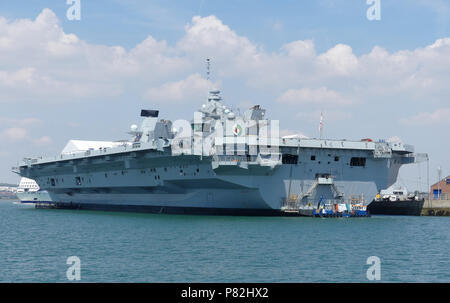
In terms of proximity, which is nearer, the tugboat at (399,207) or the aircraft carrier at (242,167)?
the aircraft carrier at (242,167)

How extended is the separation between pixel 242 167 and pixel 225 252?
14229mm

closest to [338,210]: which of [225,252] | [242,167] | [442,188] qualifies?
[242,167]

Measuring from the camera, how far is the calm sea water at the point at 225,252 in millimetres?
16312

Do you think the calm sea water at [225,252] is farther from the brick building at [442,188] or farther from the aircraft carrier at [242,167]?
the brick building at [442,188]

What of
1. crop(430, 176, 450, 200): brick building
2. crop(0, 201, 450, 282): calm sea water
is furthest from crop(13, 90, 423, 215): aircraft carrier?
crop(430, 176, 450, 200): brick building

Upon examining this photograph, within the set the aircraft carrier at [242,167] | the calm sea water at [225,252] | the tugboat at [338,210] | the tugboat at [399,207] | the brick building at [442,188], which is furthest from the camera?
the brick building at [442,188]

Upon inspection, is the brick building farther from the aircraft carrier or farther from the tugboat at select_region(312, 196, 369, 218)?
the tugboat at select_region(312, 196, 369, 218)

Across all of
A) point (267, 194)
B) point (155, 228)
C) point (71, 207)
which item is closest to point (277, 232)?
point (155, 228)

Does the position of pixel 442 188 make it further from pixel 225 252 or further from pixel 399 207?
pixel 225 252

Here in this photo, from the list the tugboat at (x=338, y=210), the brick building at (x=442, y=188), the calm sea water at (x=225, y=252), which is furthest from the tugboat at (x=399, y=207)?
the calm sea water at (x=225, y=252)

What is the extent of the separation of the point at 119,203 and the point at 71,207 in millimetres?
9948

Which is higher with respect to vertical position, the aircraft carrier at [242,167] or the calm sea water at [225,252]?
the aircraft carrier at [242,167]

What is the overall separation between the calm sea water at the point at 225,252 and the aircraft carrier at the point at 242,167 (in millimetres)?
5069

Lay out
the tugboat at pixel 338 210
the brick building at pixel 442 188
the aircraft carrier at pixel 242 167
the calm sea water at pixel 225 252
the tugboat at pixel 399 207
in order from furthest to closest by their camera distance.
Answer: the brick building at pixel 442 188
the tugboat at pixel 399 207
the tugboat at pixel 338 210
the aircraft carrier at pixel 242 167
the calm sea water at pixel 225 252
